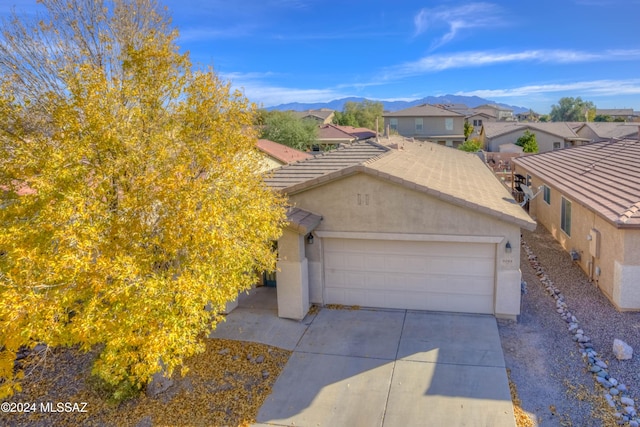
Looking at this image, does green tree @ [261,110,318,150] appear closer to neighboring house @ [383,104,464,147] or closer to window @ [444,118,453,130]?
neighboring house @ [383,104,464,147]

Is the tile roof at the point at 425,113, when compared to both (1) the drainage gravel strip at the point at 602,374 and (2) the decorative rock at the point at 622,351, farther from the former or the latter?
(2) the decorative rock at the point at 622,351

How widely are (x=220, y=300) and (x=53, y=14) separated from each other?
27.3 ft

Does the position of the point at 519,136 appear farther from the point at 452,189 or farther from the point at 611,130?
the point at 452,189

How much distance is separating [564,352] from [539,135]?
171ft

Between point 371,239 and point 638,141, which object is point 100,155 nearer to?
point 371,239

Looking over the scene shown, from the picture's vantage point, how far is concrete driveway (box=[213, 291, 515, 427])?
7668 millimetres

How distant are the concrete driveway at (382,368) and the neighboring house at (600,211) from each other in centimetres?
351

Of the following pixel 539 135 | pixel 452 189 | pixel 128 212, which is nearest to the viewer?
pixel 128 212

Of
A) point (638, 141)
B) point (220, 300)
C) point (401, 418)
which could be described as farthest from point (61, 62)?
point (638, 141)

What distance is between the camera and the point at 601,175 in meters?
15.3

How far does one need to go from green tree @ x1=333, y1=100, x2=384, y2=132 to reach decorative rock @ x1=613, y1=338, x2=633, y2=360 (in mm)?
69549

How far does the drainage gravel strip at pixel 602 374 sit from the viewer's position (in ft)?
23.8

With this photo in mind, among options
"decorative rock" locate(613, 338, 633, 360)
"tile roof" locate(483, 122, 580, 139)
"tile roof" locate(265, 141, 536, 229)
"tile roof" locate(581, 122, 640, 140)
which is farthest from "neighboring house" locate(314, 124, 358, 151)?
"decorative rock" locate(613, 338, 633, 360)

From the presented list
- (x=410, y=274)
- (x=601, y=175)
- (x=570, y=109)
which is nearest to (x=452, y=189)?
(x=410, y=274)
